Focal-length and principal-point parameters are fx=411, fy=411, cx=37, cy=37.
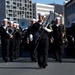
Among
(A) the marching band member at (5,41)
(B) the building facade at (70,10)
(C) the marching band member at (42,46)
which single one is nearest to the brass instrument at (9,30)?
(A) the marching band member at (5,41)

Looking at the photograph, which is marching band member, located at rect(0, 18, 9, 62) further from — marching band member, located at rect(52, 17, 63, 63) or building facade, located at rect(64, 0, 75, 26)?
building facade, located at rect(64, 0, 75, 26)

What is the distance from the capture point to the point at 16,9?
162750 mm

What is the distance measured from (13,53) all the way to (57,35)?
7.65 ft

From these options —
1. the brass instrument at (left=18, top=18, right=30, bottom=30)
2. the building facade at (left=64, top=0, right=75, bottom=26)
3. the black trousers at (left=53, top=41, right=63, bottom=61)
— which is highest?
the building facade at (left=64, top=0, right=75, bottom=26)

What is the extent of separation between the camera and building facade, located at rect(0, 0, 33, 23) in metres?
154

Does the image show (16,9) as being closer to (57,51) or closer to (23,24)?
(23,24)

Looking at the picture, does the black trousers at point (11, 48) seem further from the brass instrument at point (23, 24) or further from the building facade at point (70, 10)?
the building facade at point (70, 10)

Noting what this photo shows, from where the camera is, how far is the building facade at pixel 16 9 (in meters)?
154

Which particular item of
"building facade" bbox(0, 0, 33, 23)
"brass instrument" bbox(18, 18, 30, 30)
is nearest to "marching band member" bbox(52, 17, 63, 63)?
"brass instrument" bbox(18, 18, 30, 30)

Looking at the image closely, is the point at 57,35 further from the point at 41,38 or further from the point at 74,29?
the point at 41,38

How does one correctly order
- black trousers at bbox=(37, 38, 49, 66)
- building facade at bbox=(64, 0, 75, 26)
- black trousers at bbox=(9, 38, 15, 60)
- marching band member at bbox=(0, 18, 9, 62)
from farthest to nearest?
1. building facade at bbox=(64, 0, 75, 26)
2. black trousers at bbox=(9, 38, 15, 60)
3. marching band member at bbox=(0, 18, 9, 62)
4. black trousers at bbox=(37, 38, 49, 66)

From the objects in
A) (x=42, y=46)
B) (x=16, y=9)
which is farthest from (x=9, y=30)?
(x=16, y=9)

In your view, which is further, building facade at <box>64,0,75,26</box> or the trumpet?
building facade at <box>64,0,75,26</box>

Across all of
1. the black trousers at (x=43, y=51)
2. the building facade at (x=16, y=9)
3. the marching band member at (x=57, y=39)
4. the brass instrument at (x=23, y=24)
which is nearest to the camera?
the black trousers at (x=43, y=51)
